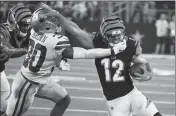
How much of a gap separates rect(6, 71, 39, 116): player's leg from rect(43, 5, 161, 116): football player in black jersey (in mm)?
910

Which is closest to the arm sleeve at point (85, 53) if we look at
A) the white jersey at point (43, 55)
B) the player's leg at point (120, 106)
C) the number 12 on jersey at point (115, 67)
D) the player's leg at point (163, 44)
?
the white jersey at point (43, 55)

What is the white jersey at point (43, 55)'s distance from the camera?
6.20 m

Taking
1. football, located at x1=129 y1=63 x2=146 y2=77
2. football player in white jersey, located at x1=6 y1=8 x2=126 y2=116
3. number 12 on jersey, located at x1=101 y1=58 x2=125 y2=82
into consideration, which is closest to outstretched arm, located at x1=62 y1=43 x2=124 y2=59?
football player in white jersey, located at x1=6 y1=8 x2=126 y2=116

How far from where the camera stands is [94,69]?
536 inches

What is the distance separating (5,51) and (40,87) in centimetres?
65

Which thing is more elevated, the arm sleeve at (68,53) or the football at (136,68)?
the arm sleeve at (68,53)

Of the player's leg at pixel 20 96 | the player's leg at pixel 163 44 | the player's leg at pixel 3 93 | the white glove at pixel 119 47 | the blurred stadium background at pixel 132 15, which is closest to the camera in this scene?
the white glove at pixel 119 47

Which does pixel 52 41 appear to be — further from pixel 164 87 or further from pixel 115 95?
pixel 164 87

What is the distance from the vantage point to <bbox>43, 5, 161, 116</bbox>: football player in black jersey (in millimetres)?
5938

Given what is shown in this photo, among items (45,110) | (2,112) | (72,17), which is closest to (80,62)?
(72,17)

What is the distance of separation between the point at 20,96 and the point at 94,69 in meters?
7.25

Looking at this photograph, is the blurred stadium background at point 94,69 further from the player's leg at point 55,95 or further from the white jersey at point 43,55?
the white jersey at point 43,55

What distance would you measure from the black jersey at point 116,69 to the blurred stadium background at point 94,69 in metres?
2.60

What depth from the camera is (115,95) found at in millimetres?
6070
